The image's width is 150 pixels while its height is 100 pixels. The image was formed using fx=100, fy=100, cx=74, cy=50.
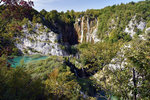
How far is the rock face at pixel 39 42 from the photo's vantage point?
47.0 meters

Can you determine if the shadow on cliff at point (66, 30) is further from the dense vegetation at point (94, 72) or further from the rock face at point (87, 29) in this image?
the dense vegetation at point (94, 72)

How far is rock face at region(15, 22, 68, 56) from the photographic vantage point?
154 feet

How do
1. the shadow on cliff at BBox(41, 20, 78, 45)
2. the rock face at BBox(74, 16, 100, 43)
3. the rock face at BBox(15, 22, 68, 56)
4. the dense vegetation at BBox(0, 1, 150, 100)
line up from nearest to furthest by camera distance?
the dense vegetation at BBox(0, 1, 150, 100) < the rock face at BBox(15, 22, 68, 56) < the rock face at BBox(74, 16, 100, 43) < the shadow on cliff at BBox(41, 20, 78, 45)

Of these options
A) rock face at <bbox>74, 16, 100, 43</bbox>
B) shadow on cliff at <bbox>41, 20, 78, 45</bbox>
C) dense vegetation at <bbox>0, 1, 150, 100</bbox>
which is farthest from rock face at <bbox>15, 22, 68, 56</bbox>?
dense vegetation at <bbox>0, 1, 150, 100</bbox>

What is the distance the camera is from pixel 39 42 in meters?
48.4

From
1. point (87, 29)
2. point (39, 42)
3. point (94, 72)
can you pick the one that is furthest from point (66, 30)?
point (94, 72)

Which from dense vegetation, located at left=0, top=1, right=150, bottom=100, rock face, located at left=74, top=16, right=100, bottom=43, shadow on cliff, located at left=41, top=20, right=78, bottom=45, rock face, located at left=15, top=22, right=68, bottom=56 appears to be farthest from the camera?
shadow on cliff, located at left=41, top=20, right=78, bottom=45

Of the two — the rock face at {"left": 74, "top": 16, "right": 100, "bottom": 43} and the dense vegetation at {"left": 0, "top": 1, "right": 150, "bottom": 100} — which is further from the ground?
the rock face at {"left": 74, "top": 16, "right": 100, "bottom": 43}

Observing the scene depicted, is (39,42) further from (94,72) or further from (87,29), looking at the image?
(94,72)

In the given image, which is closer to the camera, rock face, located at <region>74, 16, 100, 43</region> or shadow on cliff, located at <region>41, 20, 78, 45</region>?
rock face, located at <region>74, 16, 100, 43</region>

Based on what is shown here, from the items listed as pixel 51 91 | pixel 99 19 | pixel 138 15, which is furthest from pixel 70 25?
pixel 51 91

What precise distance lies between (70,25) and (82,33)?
34.1 ft

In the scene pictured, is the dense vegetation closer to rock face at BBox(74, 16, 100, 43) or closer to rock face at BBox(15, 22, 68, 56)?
rock face at BBox(15, 22, 68, 56)

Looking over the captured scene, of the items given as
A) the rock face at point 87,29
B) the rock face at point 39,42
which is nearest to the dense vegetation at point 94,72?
the rock face at point 39,42
